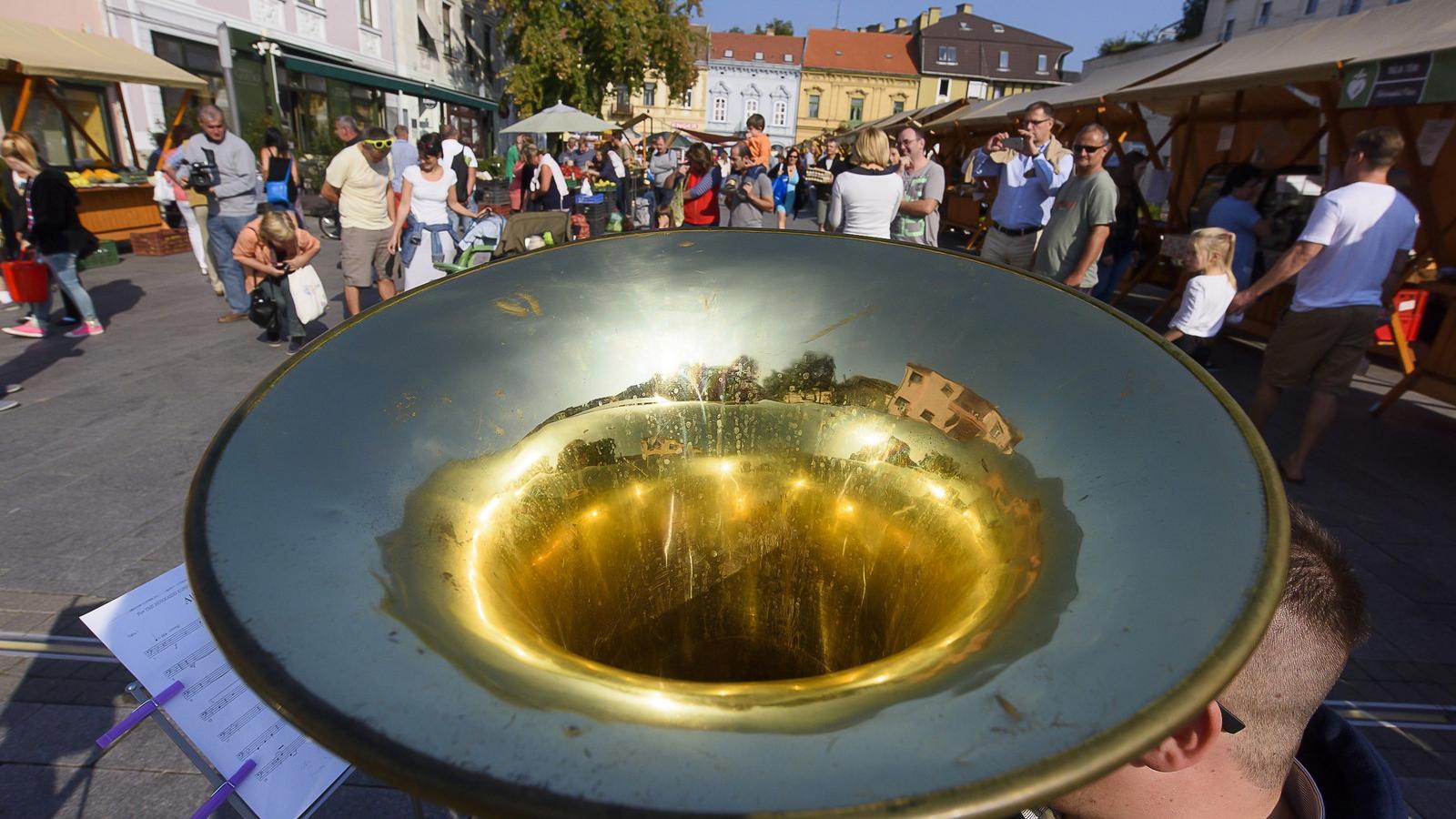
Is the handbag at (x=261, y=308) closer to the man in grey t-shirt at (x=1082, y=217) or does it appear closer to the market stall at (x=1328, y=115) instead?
the man in grey t-shirt at (x=1082, y=217)

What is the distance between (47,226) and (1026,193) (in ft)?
20.6

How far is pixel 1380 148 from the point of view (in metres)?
3.19

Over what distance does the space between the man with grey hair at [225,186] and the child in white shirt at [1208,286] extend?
6.00 metres

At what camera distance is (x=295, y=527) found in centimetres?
82

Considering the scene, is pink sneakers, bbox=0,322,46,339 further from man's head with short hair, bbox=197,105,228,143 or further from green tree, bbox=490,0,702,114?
green tree, bbox=490,0,702,114

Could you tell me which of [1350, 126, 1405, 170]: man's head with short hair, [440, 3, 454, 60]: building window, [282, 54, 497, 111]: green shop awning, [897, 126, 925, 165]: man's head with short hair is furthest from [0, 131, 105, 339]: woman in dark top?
[440, 3, 454, 60]: building window

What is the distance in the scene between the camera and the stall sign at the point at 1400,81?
3.75m

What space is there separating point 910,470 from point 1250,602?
23.6 inches

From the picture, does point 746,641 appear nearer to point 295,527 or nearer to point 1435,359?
point 295,527

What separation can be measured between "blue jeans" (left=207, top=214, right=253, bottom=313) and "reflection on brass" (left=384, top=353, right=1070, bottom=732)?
218 inches

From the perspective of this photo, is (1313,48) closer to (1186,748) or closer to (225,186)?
(1186,748)

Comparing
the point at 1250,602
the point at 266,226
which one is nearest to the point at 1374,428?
the point at 1250,602

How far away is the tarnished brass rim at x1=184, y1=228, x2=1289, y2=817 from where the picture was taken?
1.75 feet

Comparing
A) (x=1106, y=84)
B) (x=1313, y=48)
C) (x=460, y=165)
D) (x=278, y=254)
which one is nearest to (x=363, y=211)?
(x=278, y=254)
